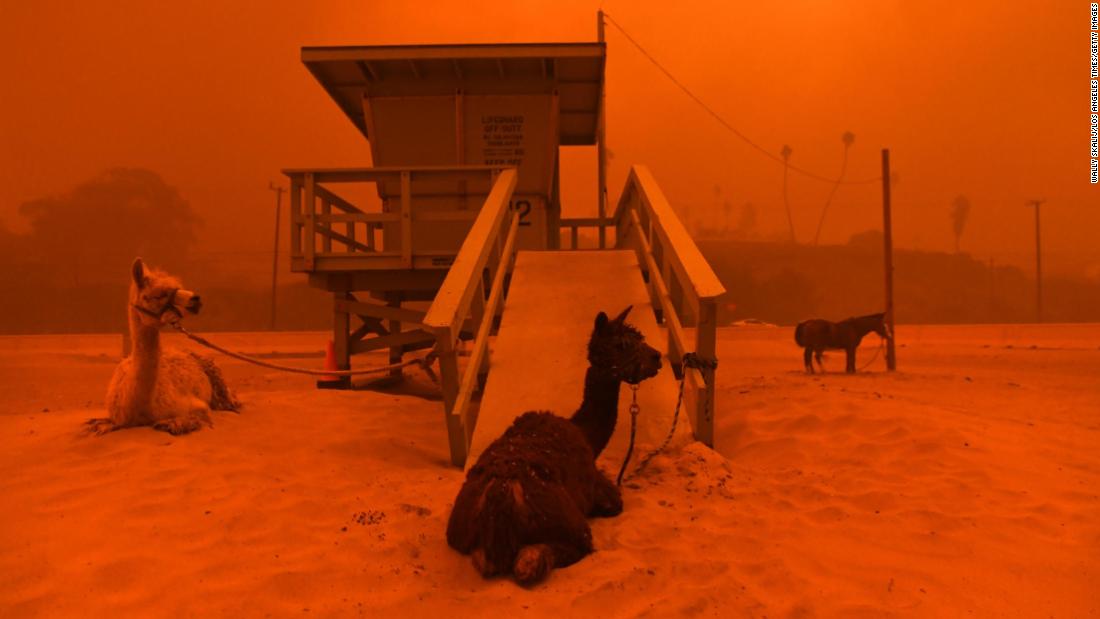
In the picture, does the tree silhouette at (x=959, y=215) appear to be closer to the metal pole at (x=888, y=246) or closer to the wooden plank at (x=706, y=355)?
the metal pole at (x=888, y=246)

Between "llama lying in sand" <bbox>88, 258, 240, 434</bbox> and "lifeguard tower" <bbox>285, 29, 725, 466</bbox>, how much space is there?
166 cm

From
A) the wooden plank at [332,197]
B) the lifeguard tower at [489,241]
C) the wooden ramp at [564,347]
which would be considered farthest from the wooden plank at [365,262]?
the wooden ramp at [564,347]

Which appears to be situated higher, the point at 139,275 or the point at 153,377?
the point at 139,275

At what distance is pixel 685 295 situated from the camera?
489 centimetres

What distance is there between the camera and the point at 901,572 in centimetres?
265

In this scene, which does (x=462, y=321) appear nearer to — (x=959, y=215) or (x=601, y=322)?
(x=601, y=322)

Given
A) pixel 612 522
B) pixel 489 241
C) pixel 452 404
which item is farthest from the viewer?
pixel 489 241

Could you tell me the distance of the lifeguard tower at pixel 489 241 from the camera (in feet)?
15.9

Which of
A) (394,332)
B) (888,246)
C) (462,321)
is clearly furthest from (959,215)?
(462,321)

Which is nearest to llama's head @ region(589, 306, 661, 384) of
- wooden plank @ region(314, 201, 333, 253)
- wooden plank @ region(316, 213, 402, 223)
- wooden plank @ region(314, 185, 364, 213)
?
wooden plank @ region(316, 213, 402, 223)

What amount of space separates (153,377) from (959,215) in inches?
2988

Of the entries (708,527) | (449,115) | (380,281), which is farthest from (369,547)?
(449,115)

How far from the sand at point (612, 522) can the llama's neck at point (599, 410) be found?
0.39 meters

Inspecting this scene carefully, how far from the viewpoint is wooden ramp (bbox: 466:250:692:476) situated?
4.70 meters
